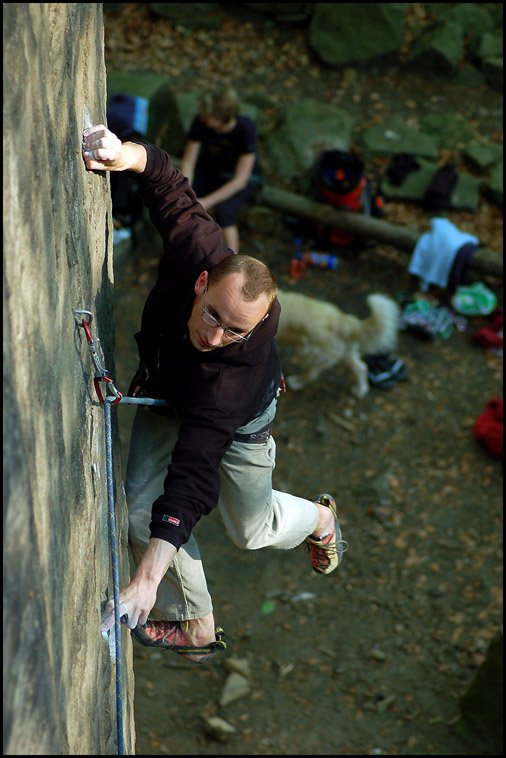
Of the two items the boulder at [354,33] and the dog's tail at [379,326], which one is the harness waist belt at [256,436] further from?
the boulder at [354,33]

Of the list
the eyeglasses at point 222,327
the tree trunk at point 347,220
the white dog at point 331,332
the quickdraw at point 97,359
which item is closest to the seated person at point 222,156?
the white dog at point 331,332

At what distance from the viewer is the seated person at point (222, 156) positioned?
24.0 ft

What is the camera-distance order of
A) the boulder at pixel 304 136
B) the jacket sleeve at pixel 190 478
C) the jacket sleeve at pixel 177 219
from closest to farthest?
the jacket sleeve at pixel 190 478 → the jacket sleeve at pixel 177 219 → the boulder at pixel 304 136

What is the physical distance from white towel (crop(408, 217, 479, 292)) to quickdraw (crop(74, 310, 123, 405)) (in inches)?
257

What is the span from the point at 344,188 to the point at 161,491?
6.37 m

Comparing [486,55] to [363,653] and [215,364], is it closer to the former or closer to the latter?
[363,653]

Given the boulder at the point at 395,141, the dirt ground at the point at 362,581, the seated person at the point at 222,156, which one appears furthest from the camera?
the boulder at the point at 395,141

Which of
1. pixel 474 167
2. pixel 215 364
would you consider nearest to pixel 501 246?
pixel 474 167

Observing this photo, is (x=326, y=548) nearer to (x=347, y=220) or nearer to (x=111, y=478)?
(x=111, y=478)

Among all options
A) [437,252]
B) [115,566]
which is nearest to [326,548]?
[115,566]

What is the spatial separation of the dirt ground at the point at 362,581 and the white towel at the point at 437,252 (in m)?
0.33

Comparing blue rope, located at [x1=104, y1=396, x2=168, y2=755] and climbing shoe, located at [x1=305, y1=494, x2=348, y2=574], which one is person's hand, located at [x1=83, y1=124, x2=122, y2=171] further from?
climbing shoe, located at [x1=305, y1=494, x2=348, y2=574]

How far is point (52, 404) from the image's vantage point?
1897 millimetres

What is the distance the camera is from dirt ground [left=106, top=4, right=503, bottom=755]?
20.4 ft
